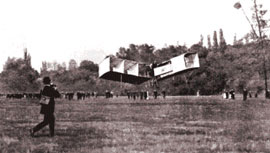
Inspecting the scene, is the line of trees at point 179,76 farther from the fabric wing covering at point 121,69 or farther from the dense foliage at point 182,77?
the fabric wing covering at point 121,69

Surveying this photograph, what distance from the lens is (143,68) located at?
144 feet

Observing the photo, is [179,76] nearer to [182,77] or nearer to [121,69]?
[182,77]

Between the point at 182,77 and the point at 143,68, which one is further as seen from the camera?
the point at 182,77

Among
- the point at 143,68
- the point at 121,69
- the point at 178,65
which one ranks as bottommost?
the point at 121,69

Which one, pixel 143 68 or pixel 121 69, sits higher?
pixel 143 68

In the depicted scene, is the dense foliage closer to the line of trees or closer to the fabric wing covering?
the line of trees

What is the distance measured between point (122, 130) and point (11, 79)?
104724 millimetres

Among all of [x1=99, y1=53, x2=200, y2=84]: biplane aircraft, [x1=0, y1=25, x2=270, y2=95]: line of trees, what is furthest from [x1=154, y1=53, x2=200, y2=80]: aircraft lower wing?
[x1=0, y1=25, x2=270, y2=95]: line of trees

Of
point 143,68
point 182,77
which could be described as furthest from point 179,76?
point 143,68

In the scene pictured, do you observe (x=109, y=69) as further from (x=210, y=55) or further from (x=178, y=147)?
(x=210, y=55)

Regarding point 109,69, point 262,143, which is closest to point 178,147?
point 262,143

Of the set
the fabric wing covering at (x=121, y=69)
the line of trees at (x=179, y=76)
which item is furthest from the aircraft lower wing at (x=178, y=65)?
the line of trees at (x=179, y=76)

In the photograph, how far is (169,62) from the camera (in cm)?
4403

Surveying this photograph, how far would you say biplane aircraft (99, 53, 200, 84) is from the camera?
137ft
